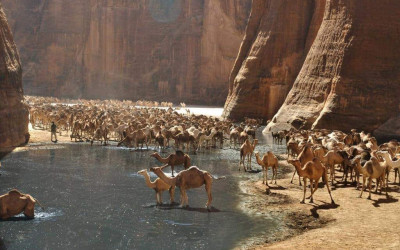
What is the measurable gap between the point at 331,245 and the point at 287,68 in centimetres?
3985

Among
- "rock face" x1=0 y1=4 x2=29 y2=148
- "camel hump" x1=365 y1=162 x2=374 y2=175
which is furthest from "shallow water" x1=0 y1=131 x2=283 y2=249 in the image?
"rock face" x1=0 y1=4 x2=29 y2=148

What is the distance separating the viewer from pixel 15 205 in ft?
45.7

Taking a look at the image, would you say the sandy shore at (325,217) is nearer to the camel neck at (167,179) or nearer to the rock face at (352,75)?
the camel neck at (167,179)

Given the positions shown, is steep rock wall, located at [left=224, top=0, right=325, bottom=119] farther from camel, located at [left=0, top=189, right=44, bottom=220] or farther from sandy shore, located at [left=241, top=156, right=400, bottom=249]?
camel, located at [left=0, top=189, right=44, bottom=220]

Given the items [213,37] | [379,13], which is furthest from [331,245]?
[213,37]

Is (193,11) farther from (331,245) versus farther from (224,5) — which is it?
(331,245)

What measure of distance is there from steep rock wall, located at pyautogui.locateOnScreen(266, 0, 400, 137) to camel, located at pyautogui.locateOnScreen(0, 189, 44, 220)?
82.3ft

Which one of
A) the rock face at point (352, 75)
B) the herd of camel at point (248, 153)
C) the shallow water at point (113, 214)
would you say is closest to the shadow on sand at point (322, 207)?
the herd of camel at point (248, 153)

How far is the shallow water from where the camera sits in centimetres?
1247

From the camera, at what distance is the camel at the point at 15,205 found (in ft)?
45.3

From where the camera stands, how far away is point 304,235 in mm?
12648

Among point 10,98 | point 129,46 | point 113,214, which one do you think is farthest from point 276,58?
point 129,46

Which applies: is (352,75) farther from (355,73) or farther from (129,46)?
(129,46)

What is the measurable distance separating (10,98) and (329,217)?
2227 cm
